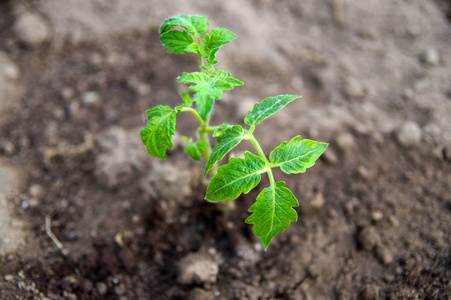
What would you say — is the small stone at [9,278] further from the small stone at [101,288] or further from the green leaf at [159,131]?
the green leaf at [159,131]

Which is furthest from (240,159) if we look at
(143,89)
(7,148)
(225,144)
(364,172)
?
(7,148)

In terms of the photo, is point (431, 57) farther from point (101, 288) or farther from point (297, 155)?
point (101, 288)

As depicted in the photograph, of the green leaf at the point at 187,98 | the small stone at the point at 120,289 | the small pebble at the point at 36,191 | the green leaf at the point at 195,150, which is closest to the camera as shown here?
the green leaf at the point at 187,98

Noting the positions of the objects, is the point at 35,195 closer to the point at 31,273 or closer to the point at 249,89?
the point at 31,273

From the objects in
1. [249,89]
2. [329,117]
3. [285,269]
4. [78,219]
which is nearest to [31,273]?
[78,219]

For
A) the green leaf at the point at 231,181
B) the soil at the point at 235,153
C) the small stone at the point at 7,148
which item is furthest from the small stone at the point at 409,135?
the small stone at the point at 7,148

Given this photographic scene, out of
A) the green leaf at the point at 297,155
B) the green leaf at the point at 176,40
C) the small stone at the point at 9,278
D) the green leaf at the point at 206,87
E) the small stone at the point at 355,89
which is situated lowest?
the small stone at the point at 9,278
